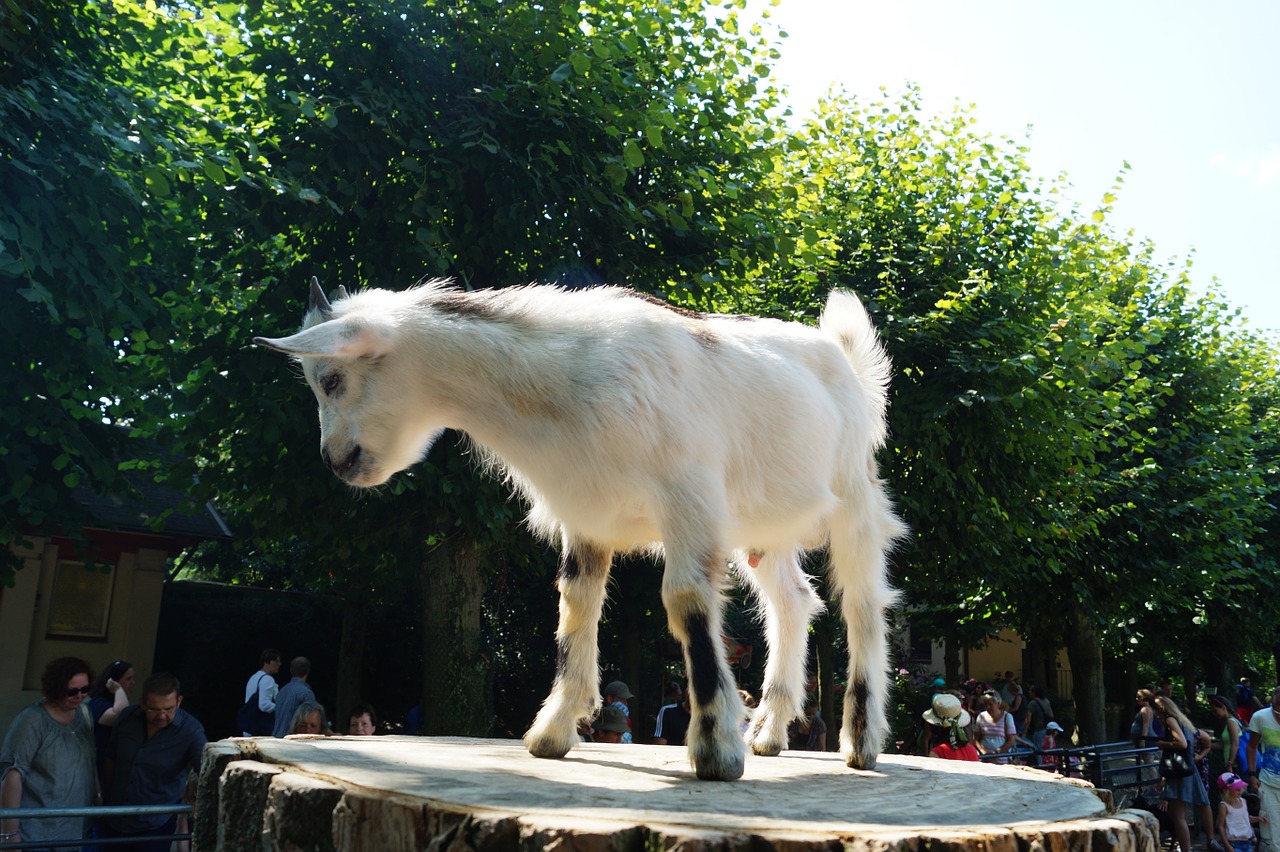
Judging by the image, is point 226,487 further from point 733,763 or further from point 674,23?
point 733,763

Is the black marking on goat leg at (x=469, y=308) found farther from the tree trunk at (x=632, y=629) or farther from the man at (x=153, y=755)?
the tree trunk at (x=632, y=629)

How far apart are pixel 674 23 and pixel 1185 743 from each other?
12.0 meters

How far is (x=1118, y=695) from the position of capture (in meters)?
37.9

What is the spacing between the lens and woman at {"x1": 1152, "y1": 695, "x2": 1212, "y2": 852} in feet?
45.5

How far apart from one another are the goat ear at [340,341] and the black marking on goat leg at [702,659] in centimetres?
165

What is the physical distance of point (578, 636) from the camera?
469 centimetres

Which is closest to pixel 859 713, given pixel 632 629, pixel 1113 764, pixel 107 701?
pixel 107 701

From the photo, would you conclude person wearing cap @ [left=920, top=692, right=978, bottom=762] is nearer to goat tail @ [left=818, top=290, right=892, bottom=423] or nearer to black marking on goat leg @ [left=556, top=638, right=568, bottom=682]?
goat tail @ [left=818, top=290, right=892, bottom=423]

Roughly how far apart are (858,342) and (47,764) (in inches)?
261

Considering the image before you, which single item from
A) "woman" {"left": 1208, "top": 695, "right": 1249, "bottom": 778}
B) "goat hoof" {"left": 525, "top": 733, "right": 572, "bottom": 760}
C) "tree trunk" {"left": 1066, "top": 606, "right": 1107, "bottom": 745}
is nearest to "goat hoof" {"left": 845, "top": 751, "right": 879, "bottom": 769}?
"goat hoof" {"left": 525, "top": 733, "right": 572, "bottom": 760}

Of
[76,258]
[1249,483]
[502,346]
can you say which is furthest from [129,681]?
[1249,483]

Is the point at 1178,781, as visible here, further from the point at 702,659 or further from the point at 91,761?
the point at 91,761

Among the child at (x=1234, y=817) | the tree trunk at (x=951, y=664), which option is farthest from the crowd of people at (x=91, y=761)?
the tree trunk at (x=951, y=664)

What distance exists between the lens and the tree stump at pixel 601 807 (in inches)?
102
